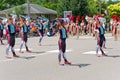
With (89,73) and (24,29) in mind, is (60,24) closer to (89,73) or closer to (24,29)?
(89,73)

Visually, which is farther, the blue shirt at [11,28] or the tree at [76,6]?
the tree at [76,6]

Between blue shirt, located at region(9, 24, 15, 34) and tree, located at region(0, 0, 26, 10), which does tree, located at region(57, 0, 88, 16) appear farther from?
blue shirt, located at region(9, 24, 15, 34)

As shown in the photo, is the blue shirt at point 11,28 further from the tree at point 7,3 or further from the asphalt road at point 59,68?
the tree at point 7,3

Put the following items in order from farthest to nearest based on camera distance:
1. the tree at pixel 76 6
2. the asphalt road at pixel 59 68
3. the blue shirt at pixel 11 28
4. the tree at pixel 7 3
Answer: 1. the tree at pixel 7 3
2. the tree at pixel 76 6
3. the blue shirt at pixel 11 28
4. the asphalt road at pixel 59 68

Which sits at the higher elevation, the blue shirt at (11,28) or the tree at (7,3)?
the blue shirt at (11,28)

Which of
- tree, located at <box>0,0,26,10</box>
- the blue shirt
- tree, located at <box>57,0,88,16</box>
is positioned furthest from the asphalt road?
tree, located at <box>0,0,26,10</box>

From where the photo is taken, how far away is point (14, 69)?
1466 centimetres

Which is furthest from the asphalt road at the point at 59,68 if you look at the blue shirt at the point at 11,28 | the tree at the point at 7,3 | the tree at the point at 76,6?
the tree at the point at 7,3

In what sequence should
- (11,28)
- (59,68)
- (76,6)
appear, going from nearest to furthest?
(59,68) < (11,28) < (76,6)

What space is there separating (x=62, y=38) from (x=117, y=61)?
8.63ft

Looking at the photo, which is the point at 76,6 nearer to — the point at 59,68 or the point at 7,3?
the point at 7,3

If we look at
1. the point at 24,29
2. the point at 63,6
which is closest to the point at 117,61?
the point at 24,29

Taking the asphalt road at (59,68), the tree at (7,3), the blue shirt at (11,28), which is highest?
the blue shirt at (11,28)

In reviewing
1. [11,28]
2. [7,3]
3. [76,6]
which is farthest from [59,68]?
[7,3]
